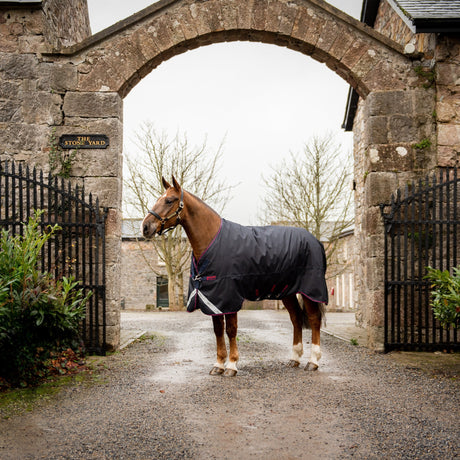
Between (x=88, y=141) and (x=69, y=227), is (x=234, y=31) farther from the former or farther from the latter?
(x=69, y=227)

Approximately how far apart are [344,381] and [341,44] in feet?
15.5

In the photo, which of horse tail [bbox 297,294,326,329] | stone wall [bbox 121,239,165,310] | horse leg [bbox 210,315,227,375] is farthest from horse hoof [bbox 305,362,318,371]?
stone wall [bbox 121,239,165,310]

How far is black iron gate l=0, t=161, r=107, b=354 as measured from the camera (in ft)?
21.3

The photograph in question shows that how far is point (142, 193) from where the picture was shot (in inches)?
782

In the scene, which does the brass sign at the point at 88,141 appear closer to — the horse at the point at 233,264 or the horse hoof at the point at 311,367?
the horse at the point at 233,264

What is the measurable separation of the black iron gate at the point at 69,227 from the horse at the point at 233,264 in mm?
1688

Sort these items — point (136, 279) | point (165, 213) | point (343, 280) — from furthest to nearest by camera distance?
point (136, 279)
point (343, 280)
point (165, 213)

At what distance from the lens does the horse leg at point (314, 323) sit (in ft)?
18.8

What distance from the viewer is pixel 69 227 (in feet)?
21.5

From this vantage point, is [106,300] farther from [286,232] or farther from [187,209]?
[286,232]

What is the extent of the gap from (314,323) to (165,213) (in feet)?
7.13

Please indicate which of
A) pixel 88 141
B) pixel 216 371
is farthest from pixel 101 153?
pixel 216 371

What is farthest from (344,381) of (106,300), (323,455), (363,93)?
(363,93)

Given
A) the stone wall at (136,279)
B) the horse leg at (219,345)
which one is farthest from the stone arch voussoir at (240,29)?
the stone wall at (136,279)
